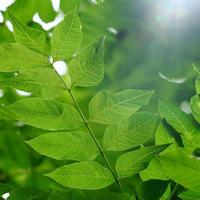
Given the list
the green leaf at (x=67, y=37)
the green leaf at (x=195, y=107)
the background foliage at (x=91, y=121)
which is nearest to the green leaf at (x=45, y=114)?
the background foliage at (x=91, y=121)

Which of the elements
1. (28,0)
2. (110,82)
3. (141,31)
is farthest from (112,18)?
(28,0)

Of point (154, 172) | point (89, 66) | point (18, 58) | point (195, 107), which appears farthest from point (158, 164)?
point (18, 58)

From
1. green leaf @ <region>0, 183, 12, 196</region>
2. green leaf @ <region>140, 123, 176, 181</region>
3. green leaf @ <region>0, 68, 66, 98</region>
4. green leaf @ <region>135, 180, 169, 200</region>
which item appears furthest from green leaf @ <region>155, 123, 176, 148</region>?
green leaf @ <region>0, 183, 12, 196</region>

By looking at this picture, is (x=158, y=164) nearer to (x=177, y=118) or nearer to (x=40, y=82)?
(x=177, y=118)

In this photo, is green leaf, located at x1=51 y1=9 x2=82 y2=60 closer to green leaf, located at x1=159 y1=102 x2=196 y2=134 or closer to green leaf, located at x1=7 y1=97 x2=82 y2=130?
green leaf, located at x1=7 y1=97 x2=82 y2=130

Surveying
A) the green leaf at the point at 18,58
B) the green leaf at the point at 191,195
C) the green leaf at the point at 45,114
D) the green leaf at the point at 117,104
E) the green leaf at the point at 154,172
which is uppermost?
the green leaf at the point at 18,58

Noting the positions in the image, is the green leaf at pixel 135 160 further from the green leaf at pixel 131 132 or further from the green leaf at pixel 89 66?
the green leaf at pixel 89 66

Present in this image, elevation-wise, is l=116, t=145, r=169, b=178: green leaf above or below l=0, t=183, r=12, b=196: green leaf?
below

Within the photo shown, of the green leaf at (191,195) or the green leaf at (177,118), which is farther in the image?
the green leaf at (177,118)

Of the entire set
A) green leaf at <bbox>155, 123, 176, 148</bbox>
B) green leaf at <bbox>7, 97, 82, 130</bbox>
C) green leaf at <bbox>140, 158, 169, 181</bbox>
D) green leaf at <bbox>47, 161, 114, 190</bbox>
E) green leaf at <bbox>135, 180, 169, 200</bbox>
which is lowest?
green leaf at <bbox>135, 180, 169, 200</bbox>
